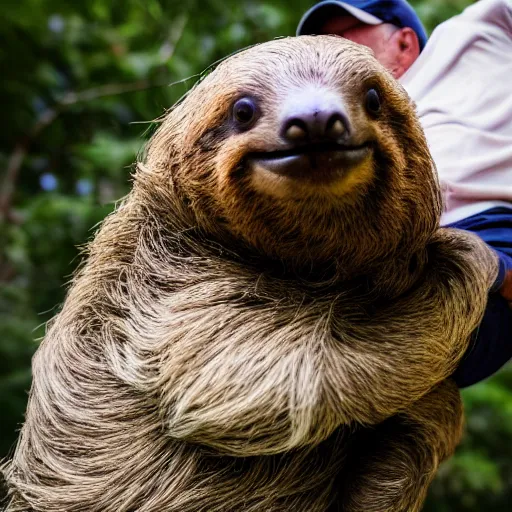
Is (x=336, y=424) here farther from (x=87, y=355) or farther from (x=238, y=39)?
(x=238, y=39)

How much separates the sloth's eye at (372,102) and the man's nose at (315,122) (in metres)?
0.19

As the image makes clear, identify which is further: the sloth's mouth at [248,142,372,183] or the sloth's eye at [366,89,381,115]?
the sloth's eye at [366,89,381,115]

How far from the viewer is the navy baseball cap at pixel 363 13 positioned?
10.4ft

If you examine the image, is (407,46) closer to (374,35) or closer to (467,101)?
(374,35)

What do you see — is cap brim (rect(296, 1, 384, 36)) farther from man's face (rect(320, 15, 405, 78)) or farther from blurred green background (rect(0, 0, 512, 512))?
blurred green background (rect(0, 0, 512, 512))

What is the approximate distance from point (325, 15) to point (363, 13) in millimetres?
164

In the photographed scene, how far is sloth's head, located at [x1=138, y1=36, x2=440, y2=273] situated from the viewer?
7.35 feet

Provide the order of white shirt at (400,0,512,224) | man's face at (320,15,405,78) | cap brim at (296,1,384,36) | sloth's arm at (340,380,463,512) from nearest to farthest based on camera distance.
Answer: sloth's arm at (340,380,463,512) → white shirt at (400,0,512,224) → cap brim at (296,1,384,36) → man's face at (320,15,405,78)

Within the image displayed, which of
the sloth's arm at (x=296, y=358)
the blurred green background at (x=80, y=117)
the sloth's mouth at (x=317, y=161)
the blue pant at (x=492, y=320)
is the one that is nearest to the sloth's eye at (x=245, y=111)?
the sloth's mouth at (x=317, y=161)

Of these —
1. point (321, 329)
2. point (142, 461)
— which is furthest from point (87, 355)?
point (321, 329)

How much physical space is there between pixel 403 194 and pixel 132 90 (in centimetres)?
412

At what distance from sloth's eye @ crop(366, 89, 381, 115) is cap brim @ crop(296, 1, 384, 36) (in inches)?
35.0

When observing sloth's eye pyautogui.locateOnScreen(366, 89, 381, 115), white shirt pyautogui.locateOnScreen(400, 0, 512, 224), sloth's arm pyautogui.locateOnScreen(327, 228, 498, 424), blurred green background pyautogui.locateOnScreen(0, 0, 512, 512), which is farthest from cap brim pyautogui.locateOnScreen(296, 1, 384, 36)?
blurred green background pyautogui.locateOnScreen(0, 0, 512, 512)

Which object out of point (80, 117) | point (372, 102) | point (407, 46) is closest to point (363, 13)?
point (407, 46)
